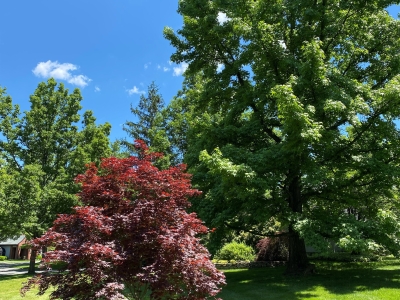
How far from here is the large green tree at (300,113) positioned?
9156mm

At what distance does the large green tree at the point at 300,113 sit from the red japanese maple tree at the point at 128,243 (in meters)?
3.43

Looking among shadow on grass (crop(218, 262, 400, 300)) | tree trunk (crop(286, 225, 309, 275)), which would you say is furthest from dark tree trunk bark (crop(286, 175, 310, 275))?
shadow on grass (crop(218, 262, 400, 300))

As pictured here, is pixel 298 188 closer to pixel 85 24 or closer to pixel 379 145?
pixel 379 145

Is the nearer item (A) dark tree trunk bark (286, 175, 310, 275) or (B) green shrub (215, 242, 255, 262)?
(A) dark tree trunk bark (286, 175, 310, 275)

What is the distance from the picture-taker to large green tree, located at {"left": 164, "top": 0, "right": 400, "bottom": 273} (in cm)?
916

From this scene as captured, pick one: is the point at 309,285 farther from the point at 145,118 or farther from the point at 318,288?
the point at 145,118

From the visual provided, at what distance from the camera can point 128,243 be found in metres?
5.52

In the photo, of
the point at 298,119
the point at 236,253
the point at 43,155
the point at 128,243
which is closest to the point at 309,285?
the point at 298,119

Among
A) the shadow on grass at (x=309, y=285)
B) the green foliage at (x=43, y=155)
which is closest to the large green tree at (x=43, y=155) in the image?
the green foliage at (x=43, y=155)

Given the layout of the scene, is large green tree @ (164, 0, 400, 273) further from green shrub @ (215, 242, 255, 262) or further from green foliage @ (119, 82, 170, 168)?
green foliage @ (119, 82, 170, 168)

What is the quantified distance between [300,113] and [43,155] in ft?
63.6

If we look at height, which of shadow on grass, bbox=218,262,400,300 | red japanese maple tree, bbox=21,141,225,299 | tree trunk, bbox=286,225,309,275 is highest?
red japanese maple tree, bbox=21,141,225,299

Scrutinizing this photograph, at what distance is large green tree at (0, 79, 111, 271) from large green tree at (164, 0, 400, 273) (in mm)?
9649

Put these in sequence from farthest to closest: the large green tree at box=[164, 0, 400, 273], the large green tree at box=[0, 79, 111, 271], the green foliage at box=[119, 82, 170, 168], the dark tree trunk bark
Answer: the green foliage at box=[119, 82, 170, 168], the large green tree at box=[0, 79, 111, 271], the dark tree trunk bark, the large green tree at box=[164, 0, 400, 273]
